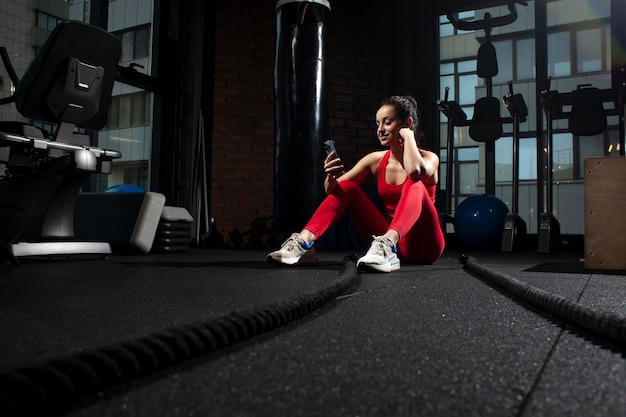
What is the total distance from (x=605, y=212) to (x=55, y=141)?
2.58 m

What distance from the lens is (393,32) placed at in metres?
5.79

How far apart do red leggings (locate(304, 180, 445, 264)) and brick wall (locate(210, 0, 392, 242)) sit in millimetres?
2875

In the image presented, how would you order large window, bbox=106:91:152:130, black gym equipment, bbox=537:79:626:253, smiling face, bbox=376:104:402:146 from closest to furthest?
1. smiling face, bbox=376:104:402:146
2. black gym equipment, bbox=537:79:626:253
3. large window, bbox=106:91:152:130

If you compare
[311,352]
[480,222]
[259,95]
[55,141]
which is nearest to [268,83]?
[259,95]

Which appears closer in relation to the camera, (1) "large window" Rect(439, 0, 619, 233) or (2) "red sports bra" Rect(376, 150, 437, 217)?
(2) "red sports bra" Rect(376, 150, 437, 217)

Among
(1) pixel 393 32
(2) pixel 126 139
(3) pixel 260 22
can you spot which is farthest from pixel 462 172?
(2) pixel 126 139

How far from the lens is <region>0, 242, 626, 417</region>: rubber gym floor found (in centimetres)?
55

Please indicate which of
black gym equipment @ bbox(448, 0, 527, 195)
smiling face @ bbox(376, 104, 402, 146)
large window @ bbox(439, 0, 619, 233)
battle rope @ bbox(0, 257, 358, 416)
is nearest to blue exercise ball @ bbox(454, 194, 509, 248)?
black gym equipment @ bbox(448, 0, 527, 195)

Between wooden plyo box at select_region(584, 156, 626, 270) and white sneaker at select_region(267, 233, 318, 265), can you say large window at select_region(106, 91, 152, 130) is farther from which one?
wooden plyo box at select_region(584, 156, 626, 270)

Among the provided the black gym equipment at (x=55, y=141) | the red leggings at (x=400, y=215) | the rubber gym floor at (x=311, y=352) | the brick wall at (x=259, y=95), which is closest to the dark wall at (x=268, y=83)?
the brick wall at (x=259, y=95)

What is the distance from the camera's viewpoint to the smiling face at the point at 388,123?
94.0 inches

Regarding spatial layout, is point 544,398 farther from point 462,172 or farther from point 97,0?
point 462,172

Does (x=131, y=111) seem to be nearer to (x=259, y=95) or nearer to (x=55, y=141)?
(x=259, y=95)

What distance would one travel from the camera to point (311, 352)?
0.80m
